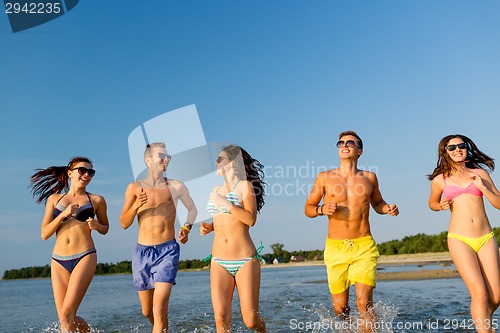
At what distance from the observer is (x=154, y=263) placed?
24.7ft

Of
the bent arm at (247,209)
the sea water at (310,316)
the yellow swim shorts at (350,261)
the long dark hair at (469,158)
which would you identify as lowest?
the sea water at (310,316)

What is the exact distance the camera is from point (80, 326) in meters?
7.92

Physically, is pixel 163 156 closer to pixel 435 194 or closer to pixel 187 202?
pixel 187 202

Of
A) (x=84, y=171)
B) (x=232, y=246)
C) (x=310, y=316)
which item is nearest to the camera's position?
(x=232, y=246)

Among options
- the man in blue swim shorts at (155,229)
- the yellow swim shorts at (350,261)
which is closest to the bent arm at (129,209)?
the man in blue swim shorts at (155,229)

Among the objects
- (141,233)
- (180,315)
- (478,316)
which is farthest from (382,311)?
(180,315)

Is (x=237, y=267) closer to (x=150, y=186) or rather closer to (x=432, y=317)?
(x=150, y=186)

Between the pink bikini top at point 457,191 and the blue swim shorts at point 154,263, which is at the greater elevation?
the pink bikini top at point 457,191

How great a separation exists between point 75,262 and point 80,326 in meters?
A: 1.00

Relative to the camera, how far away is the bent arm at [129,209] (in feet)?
25.0

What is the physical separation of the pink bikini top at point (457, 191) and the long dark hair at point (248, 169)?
2649 millimetres

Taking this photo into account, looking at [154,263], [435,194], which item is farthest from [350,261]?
[154,263]

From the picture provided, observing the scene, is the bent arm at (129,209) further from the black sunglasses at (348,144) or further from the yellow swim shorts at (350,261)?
the black sunglasses at (348,144)

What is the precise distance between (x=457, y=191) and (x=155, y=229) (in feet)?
14.7
